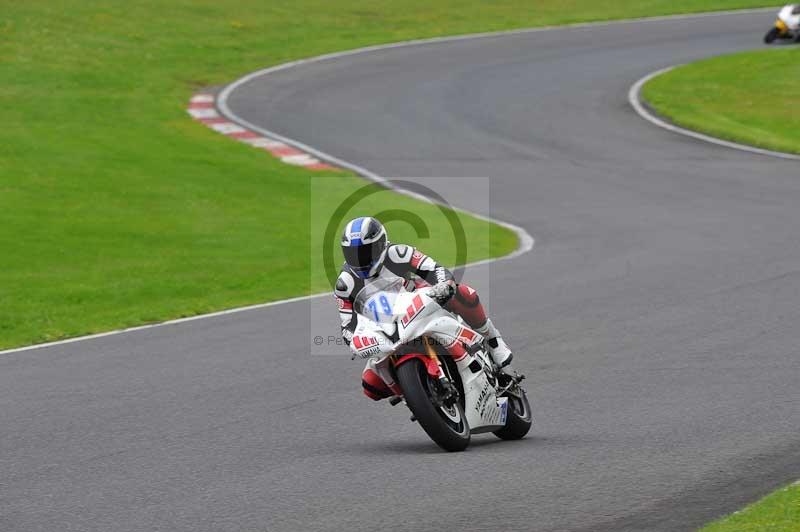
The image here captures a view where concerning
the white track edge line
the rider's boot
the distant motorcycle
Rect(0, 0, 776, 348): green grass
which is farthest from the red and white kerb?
the distant motorcycle

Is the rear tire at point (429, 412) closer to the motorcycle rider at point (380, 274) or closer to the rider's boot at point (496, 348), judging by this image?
the motorcycle rider at point (380, 274)

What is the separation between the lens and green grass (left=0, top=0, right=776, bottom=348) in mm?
16344

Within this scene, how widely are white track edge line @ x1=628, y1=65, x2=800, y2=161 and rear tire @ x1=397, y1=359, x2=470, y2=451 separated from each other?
726 inches

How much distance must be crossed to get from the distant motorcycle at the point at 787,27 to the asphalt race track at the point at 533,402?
15948 millimetres

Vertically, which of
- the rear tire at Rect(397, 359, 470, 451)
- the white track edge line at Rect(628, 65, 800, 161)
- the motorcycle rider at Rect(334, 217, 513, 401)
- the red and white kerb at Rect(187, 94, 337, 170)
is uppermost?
the motorcycle rider at Rect(334, 217, 513, 401)

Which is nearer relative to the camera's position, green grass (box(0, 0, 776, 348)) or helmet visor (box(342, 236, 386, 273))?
helmet visor (box(342, 236, 386, 273))

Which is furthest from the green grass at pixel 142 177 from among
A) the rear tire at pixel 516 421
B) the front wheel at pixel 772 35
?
the front wheel at pixel 772 35

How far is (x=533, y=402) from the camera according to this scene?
10.1 meters

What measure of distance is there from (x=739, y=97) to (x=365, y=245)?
82.6 feet

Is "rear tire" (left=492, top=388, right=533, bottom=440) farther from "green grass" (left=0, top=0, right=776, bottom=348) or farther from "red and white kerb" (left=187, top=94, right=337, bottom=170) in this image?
"red and white kerb" (left=187, top=94, right=337, bottom=170)

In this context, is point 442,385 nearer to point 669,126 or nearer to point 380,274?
point 380,274

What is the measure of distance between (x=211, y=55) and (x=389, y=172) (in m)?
15.1

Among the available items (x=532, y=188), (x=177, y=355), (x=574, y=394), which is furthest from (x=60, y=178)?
(x=574, y=394)

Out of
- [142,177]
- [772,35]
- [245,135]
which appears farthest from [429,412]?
[772,35]
